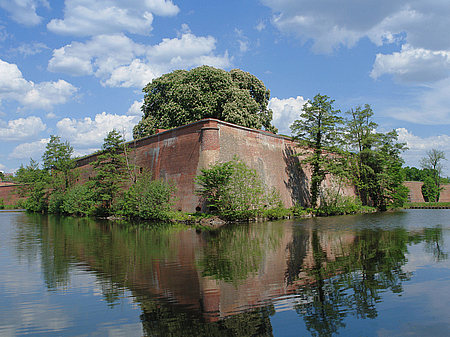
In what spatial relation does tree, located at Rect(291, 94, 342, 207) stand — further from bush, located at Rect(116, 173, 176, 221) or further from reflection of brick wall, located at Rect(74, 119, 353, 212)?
bush, located at Rect(116, 173, 176, 221)

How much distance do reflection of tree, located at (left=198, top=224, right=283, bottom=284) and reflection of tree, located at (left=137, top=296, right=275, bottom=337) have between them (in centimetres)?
182

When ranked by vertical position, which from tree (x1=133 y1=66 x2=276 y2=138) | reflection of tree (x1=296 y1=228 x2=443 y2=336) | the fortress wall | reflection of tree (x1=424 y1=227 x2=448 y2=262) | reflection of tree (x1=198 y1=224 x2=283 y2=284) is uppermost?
tree (x1=133 y1=66 x2=276 y2=138)

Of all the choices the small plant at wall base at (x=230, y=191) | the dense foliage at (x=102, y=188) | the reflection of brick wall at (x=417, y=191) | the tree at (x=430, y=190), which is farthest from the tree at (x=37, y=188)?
the tree at (x=430, y=190)

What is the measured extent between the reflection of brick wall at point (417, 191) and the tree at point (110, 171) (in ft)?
151

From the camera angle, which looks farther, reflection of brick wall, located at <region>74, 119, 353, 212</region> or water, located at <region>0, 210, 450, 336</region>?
reflection of brick wall, located at <region>74, 119, 353, 212</region>

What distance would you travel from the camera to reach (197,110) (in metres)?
32.1

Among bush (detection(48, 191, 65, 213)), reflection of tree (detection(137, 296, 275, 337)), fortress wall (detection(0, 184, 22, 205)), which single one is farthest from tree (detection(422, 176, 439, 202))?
fortress wall (detection(0, 184, 22, 205))

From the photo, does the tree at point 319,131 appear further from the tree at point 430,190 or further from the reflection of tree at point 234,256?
the tree at point 430,190

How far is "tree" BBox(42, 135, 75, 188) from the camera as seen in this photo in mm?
41903

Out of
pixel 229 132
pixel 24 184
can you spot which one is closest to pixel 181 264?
pixel 229 132

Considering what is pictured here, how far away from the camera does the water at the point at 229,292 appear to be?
4.49 metres

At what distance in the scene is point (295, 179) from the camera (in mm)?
30344

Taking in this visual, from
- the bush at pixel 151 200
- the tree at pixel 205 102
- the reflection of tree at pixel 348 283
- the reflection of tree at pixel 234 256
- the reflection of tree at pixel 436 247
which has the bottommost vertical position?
the reflection of tree at pixel 436 247

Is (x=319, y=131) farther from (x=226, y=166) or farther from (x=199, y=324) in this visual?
(x=199, y=324)
